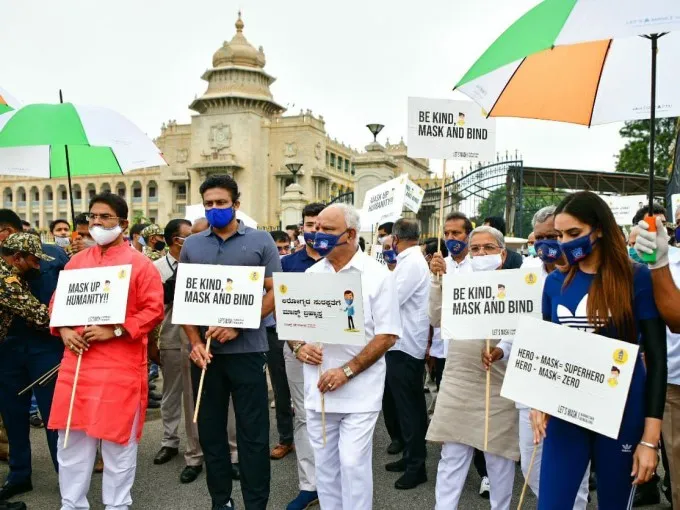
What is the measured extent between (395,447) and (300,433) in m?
1.34

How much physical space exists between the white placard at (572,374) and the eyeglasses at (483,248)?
151 cm

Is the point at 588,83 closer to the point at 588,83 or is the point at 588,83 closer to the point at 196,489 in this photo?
the point at 588,83

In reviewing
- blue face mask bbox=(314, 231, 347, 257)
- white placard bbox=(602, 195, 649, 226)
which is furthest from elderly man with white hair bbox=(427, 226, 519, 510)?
white placard bbox=(602, 195, 649, 226)

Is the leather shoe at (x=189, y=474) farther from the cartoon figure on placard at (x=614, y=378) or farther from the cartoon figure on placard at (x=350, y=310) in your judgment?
the cartoon figure on placard at (x=614, y=378)

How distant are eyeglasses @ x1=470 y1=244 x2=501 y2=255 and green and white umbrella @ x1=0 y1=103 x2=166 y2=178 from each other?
11.3 ft

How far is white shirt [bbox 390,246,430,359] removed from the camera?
5562 millimetres

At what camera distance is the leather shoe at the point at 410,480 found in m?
5.28

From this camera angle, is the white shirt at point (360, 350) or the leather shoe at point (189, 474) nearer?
the white shirt at point (360, 350)

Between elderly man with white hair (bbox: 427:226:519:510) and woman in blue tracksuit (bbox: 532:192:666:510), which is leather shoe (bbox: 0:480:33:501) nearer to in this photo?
elderly man with white hair (bbox: 427:226:519:510)

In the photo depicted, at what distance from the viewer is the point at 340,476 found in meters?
4.05

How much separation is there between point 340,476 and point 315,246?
1.52 metres

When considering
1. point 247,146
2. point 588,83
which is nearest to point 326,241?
point 588,83

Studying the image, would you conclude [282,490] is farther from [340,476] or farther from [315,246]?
[315,246]

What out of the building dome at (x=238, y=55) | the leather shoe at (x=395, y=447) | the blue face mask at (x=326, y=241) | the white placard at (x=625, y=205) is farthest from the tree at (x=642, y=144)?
the building dome at (x=238, y=55)
